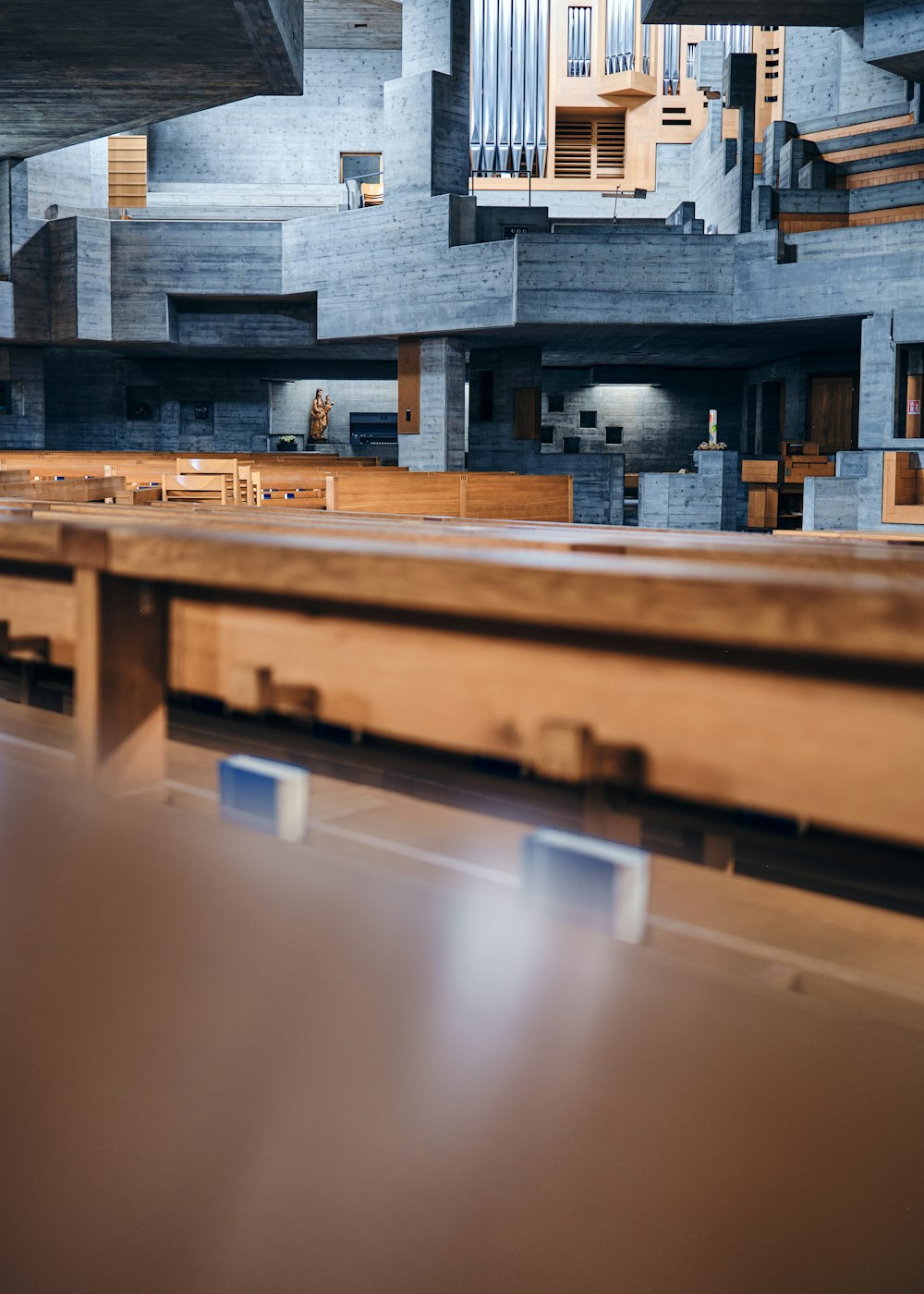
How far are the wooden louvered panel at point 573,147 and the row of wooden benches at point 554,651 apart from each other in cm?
2498

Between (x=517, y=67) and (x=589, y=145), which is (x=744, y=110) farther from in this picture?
(x=517, y=67)

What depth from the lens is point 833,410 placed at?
18.6 meters

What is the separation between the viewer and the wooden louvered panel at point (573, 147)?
81.1 ft

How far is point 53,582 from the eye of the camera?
1.85 metres

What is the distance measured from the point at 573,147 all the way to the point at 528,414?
9929 millimetres

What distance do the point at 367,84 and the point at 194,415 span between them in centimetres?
790

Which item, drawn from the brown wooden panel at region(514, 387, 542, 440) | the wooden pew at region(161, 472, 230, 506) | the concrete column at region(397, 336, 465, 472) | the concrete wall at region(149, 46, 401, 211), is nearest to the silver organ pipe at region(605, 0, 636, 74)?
the concrete wall at region(149, 46, 401, 211)

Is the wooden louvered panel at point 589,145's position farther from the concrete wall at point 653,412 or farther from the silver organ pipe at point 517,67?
the concrete wall at point 653,412

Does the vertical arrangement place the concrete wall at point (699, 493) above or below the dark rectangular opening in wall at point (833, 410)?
below

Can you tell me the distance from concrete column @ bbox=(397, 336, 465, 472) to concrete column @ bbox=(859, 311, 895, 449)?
18.3 feet

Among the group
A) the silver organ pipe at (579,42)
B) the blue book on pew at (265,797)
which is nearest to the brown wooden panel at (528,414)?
the silver organ pipe at (579,42)

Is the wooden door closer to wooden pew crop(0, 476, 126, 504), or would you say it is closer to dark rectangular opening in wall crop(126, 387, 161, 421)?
dark rectangular opening in wall crop(126, 387, 161, 421)

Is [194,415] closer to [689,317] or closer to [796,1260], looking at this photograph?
[689,317]

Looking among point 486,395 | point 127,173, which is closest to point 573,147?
point 127,173
